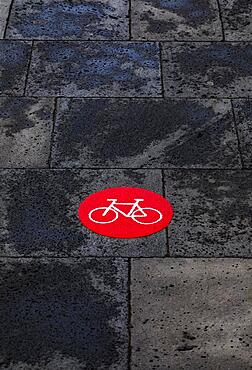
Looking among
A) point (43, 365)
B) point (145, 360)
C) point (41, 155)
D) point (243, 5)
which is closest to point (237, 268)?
point (145, 360)

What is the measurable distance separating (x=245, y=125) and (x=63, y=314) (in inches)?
109

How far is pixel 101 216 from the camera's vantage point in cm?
659

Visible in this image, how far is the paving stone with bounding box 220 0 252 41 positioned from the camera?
29.9 ft

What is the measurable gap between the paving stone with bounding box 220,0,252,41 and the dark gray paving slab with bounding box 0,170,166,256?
8.60 feet

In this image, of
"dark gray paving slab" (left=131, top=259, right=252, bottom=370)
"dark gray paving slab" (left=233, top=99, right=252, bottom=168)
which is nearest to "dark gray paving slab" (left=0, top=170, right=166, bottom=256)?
"dark gray paving slab" (left=131, top=259, right=252, bottom=370)

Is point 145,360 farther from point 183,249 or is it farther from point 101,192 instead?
point 101,192

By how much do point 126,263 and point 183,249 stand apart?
0.42 metres

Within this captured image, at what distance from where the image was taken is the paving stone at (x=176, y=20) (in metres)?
9.05

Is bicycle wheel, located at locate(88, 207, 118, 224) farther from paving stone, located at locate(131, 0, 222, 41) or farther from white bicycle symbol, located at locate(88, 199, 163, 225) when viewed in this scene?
paving stone, located at locate(131, 0, 222, 41)

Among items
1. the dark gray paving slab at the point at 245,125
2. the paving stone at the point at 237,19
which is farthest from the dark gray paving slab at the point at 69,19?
the dark gray paving slab at the point at 245,125

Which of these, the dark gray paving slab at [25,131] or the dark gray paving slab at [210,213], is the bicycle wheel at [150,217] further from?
the dark gray paving slab at [25,131]

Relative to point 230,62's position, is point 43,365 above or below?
above

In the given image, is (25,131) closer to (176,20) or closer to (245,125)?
(245,125)

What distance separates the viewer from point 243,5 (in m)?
9.72
